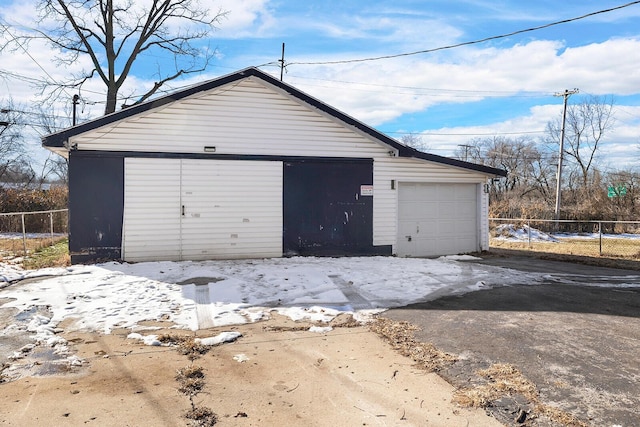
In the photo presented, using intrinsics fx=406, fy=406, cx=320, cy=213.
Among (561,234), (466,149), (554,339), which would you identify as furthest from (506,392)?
(466,149)

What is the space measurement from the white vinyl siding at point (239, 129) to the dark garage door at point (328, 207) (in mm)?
433

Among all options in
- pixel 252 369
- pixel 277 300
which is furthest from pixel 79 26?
pixel 252 369

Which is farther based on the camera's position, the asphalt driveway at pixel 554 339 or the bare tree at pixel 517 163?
the bare tree at pixel 517 163

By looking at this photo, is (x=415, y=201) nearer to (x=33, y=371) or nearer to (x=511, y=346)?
(x=511, y=346)

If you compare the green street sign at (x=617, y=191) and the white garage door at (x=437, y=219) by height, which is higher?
the green street sign at (x=617, y=191)

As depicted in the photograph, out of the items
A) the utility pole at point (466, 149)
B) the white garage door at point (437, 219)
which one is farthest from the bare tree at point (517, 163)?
the white garage door at point (437, 219)

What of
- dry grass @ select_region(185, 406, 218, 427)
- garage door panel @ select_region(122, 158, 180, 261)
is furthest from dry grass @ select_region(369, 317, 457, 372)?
garage door panel @ select_region(122, 158, 180, 261)

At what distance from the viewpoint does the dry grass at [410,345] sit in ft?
13.5

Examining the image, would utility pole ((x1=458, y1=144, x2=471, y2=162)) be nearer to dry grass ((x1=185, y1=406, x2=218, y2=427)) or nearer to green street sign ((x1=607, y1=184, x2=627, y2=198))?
green street sign ((x1=607, y1=184, x2=627, y2=198))

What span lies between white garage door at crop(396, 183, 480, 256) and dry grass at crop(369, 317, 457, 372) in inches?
253

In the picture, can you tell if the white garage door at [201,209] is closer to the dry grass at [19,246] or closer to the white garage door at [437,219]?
the white garage door at [437,219]

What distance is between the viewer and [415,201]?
11.8m

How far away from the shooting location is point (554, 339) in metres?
4.75

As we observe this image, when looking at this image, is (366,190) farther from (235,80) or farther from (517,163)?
(517,163)
